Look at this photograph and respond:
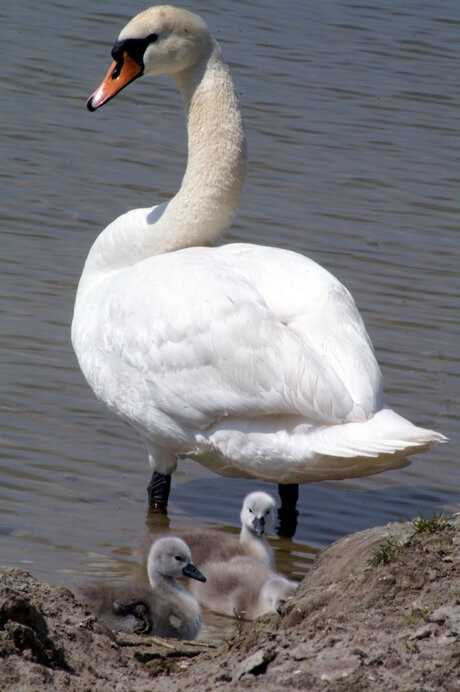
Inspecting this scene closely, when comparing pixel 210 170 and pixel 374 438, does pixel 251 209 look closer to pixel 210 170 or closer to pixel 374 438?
pixel 210 170

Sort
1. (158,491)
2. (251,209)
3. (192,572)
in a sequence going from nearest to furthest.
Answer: (192,572), (158,491), (251,209)

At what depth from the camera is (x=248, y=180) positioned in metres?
11.3

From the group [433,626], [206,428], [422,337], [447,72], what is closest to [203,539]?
[206,428]

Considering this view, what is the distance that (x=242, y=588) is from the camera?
5.75 meters

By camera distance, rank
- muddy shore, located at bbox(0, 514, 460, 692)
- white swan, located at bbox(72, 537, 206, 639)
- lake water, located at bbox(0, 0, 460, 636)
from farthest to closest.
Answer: lake water, located at bbox(0, 0, 460, 636) < white swan, located at bbox(72, 537, 206, 639) < muddy shore, located at bbox(0, 514, 460, 692)

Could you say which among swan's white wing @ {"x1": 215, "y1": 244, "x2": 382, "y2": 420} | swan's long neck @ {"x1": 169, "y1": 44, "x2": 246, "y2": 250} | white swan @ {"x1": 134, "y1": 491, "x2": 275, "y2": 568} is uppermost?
swan's long neck @ {"x1": 169, "y1": 44, "x2": 246, "y2": 250}

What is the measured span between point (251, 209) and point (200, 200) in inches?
140

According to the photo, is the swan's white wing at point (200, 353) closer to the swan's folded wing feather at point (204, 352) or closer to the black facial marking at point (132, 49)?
the swan's folded wing feather at point (204, 352)

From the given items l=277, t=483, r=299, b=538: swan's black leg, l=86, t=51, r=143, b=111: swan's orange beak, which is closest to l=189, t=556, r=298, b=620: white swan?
l=277, t=483, r=299, b=538: swan's black leg

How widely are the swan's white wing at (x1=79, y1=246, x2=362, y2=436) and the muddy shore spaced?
1010 millimetres

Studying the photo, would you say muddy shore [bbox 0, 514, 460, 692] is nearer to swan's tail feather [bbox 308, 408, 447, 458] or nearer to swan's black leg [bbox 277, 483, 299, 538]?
swan's tail feather [bbox 308, 408, 447, 458]

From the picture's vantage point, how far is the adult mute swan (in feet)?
18.8

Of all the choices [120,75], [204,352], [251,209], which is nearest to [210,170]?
[120,75]

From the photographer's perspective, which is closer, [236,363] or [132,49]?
[236,363]
